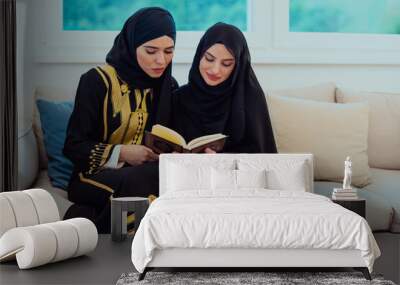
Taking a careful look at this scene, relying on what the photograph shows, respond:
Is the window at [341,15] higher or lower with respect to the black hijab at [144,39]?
higher

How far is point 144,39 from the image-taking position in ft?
21.9

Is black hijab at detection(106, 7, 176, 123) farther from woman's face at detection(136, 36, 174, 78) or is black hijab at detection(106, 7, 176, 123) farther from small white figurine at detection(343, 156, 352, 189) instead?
small white figurine at detection(343, 156, 352, 189)

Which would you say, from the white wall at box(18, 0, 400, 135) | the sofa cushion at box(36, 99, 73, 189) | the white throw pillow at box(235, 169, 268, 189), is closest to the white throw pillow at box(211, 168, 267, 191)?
the white throw pillow at box(235, 169, 268, 189)

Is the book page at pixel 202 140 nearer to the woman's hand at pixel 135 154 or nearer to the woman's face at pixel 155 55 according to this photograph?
the woman's hand at pixel 135 154

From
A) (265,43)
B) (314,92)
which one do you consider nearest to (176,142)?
(265,43)

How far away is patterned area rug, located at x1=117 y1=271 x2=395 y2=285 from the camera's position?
482cm

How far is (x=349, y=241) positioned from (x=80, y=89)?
9.34ft

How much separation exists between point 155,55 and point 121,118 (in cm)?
59

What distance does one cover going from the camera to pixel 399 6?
6918mm

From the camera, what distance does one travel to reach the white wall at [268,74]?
6.75 meters

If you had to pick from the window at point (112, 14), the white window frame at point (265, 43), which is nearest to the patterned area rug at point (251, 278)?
the white window frame at point (265, 43)

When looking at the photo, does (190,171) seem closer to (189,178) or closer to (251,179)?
(189,178)

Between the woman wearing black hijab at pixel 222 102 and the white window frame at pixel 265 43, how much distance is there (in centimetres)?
14

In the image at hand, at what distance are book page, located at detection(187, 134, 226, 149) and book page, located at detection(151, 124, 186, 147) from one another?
0.06 meters
